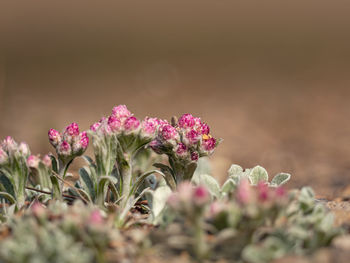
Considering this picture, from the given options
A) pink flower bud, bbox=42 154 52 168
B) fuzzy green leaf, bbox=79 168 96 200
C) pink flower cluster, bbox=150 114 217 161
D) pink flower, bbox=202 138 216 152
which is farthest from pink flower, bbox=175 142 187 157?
pink flower bud, bbox=42 154 52 168

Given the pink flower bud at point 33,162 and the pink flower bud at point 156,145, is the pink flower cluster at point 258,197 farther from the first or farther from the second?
the pink flower bud at point 33,162

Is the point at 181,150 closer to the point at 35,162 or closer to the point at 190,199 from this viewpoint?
the point at 35,162

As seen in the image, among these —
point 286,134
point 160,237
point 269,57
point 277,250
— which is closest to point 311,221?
point 277,250

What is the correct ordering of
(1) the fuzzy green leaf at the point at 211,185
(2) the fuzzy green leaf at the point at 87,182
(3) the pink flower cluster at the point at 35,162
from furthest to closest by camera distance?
(2) the fuzzy green leaf at the point at 87,182, (3) the pink flower cluster at the point at 35,162, (1) the fuzzy green leaf at the point at 211,185

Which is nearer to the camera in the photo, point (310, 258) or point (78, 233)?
point (310, 258)

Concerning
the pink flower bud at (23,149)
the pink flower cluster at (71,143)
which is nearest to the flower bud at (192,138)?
the pink flower cluster at (71,143)

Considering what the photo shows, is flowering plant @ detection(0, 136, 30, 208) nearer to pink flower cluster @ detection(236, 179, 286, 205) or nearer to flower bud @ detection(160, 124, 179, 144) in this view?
flower bud @ detection(160, 124, 179, 144)

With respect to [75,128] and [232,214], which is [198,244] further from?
[75,128]
